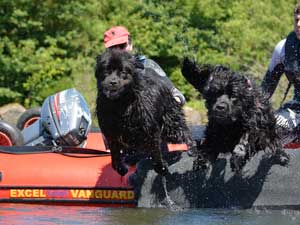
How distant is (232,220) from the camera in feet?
26.5

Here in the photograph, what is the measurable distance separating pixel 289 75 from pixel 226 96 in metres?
1.44

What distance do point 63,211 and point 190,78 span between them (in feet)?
5.78

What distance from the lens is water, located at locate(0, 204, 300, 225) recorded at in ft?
26.3

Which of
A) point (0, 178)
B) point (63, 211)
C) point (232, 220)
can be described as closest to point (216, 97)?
point (232, 220)

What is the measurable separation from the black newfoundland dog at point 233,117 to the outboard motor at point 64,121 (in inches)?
68.0

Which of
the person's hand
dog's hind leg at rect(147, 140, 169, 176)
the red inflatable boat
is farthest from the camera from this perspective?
the red inflatable boat

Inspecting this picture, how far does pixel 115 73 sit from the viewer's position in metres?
7.90

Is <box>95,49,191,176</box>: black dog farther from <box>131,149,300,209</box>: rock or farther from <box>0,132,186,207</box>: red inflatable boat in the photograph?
<box>0,132,186,207</box>: red inflatable boat

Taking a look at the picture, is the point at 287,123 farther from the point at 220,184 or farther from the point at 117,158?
the point at 117,158

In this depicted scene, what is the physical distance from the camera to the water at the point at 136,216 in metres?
8.03

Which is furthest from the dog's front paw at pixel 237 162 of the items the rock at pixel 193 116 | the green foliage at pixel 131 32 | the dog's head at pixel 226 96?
the green foliage at pixel 131 32

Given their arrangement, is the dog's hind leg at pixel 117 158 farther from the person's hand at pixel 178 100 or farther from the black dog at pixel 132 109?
the person's hand at pixel 178 100

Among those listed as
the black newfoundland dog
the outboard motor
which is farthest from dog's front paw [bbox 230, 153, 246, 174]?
the outboard motor

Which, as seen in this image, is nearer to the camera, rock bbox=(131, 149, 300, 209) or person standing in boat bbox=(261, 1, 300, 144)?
rock bbox=(131, 149, 300, 209)
